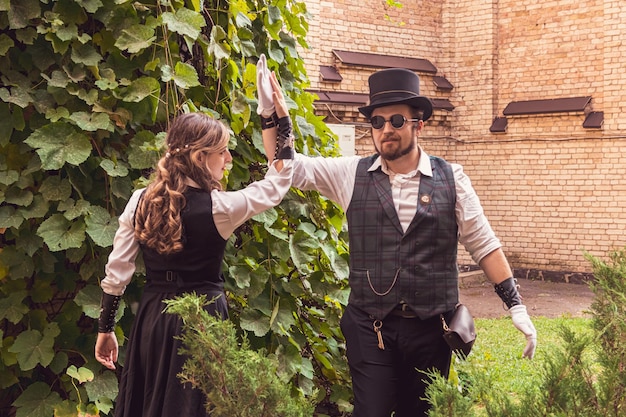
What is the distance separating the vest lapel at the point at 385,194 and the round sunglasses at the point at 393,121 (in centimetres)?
19

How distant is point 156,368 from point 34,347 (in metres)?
0.56

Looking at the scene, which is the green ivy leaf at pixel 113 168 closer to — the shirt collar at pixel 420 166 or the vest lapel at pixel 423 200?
the shirt collar at pixel 420 166

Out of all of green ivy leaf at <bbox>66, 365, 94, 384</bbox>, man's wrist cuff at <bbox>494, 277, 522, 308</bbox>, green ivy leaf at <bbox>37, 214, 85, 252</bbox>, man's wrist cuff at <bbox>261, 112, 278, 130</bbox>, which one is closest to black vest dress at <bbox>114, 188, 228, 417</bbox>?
green ivy leaf at <bbox>66, 365, 94, 384</bbox>

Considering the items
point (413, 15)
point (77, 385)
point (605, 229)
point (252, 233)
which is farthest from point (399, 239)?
point (413, 15)

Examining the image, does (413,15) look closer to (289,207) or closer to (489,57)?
(489,57)

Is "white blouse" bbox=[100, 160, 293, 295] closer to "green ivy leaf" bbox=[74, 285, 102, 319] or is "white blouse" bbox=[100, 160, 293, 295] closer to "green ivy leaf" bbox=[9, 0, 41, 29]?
"green ivy leaf" bbox=[74, 285, 102, 319]

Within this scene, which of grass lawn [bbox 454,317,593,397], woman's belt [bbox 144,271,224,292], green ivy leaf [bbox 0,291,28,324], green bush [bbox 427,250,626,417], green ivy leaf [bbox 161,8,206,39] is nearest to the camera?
green bush [bbox 427,250,626,417]

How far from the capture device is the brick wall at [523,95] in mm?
14445

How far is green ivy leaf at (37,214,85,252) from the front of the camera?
3029mm

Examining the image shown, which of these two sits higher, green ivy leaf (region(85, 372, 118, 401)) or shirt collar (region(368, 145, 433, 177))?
shirt collar (region(368, 145, 433, 177))

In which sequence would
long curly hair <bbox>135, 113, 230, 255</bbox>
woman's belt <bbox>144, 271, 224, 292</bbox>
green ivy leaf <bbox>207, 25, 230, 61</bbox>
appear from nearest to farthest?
long curly hair <bbox>135, 113, 230, 255</bbox>
woman's belt <bbox>144, 271, 224, 292</bbox>
green ivy leaf <bbox>207, 25, 230, 61</bbox>

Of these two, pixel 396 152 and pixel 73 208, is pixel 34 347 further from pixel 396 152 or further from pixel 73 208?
pixel 396 152

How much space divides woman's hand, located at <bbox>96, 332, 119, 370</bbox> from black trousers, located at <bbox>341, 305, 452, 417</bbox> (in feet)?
3.01

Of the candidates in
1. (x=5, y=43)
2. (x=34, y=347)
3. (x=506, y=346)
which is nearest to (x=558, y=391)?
(x=34, y=347)
